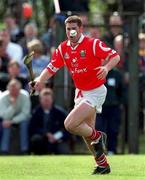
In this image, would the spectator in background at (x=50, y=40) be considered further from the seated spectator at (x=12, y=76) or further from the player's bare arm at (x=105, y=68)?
the player's bare arm at (x=105, y=68)

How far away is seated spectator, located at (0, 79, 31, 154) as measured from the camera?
721 inches

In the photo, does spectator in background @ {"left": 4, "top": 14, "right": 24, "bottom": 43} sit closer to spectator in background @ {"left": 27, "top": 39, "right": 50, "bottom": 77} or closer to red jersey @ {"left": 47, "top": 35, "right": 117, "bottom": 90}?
spectator in background @ {"left": 27, "top": 39, "right": 50, "bottom": 77}

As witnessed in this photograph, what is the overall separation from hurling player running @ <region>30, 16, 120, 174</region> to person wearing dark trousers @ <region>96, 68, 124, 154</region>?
6.40m

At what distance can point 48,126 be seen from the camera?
18.5 meters

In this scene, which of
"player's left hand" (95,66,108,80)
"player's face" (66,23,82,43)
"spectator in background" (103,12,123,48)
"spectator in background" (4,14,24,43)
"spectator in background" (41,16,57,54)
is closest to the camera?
"player's left hand" (95,66,108,80)

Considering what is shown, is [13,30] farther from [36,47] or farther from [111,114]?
[111,114]

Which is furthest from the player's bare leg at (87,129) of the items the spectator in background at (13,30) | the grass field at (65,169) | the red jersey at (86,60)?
the spectator in background at (13,30)

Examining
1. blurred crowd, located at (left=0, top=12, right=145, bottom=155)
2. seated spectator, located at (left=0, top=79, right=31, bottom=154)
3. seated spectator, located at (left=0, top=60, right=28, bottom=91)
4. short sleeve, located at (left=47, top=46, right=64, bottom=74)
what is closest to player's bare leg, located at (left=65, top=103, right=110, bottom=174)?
short sleeve, located at (left=47, top=46, right=64, bottom=74)

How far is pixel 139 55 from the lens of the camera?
19609mm

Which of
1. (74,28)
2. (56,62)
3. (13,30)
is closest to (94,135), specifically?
(56,62)

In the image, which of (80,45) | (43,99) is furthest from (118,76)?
(80,45)

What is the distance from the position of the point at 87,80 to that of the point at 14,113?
22.0 ft

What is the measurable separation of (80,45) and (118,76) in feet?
22.2

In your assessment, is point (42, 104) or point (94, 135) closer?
point (94, 135)
